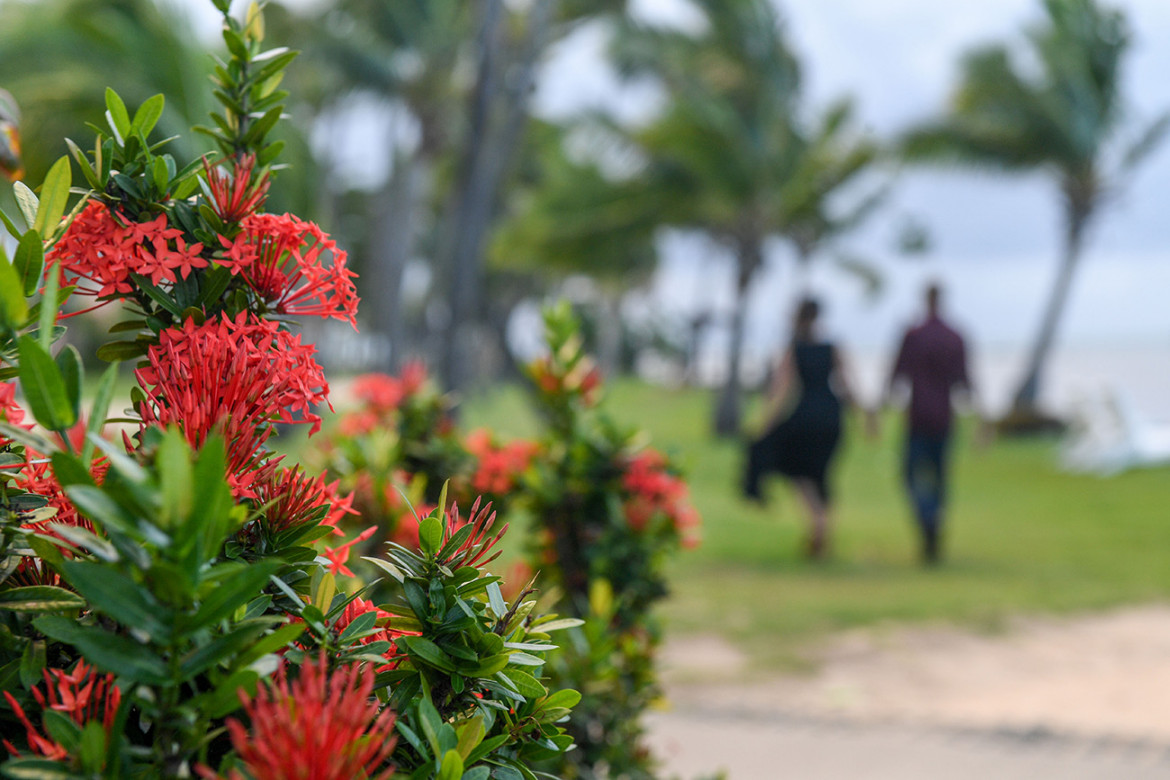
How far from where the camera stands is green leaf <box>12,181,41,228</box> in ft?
3.42

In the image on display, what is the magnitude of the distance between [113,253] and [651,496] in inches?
83.2

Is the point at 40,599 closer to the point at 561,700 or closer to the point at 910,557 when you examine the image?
the point at 561,700

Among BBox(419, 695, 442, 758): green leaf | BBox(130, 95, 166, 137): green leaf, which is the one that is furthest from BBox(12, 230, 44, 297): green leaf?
BBox(419, 695, 442, 758): green leaf

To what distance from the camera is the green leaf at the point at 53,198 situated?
0.98m

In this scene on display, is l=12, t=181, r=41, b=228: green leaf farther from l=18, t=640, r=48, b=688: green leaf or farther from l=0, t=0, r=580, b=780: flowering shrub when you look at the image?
l=18, t=640, r=48, b=688: green leaf

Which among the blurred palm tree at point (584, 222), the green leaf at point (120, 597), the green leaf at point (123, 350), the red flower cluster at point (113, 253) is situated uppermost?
the blurred palm tree at point (584, 222)

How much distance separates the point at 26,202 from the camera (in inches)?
41.7

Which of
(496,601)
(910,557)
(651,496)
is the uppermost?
(910,557)

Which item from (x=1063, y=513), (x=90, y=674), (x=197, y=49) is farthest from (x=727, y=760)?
(x=197, y=49)

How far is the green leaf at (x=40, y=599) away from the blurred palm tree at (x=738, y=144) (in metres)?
15.1

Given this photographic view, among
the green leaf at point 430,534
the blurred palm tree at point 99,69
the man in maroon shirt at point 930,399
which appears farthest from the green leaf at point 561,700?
the blurred palm tree at point 99,69

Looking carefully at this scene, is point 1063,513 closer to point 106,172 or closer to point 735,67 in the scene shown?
point 735,67

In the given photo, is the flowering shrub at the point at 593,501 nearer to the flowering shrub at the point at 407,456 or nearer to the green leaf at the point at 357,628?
the flowering shrub at the point at 407,456

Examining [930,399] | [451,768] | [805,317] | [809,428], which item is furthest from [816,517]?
[451,768]
